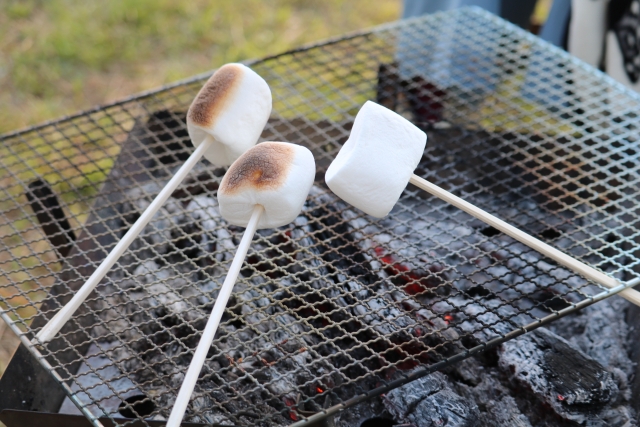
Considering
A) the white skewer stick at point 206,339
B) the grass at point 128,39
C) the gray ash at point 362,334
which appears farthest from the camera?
the grass at point 128,39

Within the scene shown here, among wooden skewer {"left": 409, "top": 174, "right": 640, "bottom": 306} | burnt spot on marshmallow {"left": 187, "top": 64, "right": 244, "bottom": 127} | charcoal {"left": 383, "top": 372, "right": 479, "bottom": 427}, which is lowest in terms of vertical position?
charcoal {"left": 383, "top": 372, "right": 479, "bottom": 427}

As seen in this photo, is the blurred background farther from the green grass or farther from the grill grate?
the grill grate

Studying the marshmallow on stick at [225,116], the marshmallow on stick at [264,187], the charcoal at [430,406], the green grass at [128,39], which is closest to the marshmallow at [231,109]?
the marshmallow on stick at [225,116]

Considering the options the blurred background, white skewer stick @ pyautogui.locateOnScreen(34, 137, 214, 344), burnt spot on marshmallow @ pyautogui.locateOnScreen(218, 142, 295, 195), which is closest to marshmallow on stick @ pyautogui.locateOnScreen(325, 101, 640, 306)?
burnt spot on marshmallow @ pyautogui.locateOnScreen(218, 142, 295, 195)

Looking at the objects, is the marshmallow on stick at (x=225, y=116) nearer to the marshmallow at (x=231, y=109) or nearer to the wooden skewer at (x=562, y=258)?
the marshmallow at (x=231, y=109)

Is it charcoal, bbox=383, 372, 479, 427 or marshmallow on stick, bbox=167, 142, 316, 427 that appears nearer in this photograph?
marshmallow on stick, bbox=167, 142, 316, 427

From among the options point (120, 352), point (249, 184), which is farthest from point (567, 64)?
point (120, 352)
